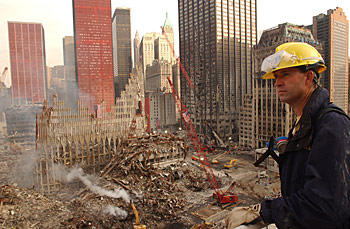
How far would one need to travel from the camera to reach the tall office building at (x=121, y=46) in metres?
90.7

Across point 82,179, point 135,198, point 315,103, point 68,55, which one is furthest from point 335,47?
point 68,55

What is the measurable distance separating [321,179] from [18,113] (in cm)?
6909

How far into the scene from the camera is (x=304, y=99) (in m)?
2.49

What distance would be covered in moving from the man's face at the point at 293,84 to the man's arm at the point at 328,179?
55 cm

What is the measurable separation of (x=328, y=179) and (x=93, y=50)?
7238 centimetres

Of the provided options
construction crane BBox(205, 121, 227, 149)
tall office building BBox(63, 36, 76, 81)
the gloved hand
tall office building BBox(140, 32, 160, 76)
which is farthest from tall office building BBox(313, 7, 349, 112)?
tall office building BBox(140, 32, 160, 76)

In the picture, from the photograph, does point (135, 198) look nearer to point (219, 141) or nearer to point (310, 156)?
point (310, 156)

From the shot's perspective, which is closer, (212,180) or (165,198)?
(165,198)

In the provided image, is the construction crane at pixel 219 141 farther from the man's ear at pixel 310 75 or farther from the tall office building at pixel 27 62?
the man's ear at pixel 310 75

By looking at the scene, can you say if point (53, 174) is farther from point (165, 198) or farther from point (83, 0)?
point (83, 0)

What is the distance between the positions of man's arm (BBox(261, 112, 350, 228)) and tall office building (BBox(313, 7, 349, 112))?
70842 millimetres

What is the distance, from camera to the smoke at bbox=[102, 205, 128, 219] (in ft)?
74.6

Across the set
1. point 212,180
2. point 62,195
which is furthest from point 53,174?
point 212,180

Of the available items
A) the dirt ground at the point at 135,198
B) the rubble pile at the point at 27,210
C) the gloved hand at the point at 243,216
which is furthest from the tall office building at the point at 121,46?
the gloved hand at the point at 243,216
